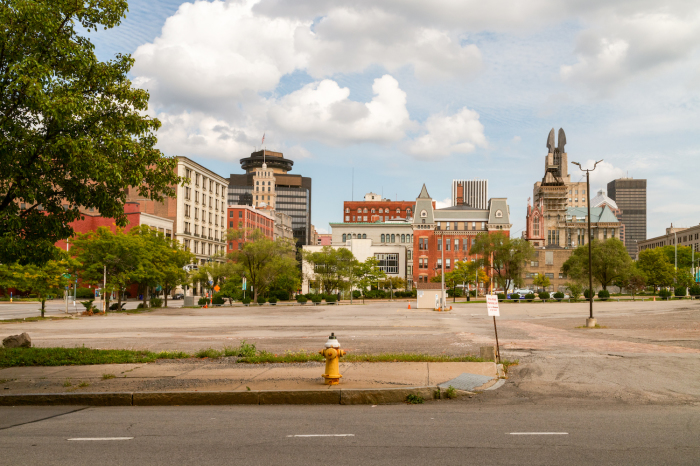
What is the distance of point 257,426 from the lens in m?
8.30

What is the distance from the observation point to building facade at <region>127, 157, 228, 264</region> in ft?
341

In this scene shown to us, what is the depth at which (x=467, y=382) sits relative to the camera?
447 inches

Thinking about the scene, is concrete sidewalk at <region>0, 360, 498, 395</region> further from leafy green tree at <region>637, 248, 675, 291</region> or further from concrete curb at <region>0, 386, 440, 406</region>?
leafy green tree at <region>637, 248, 675, 291</region>

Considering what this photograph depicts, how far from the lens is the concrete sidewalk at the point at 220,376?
1092 centimetres

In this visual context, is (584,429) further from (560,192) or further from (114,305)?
(560,192)

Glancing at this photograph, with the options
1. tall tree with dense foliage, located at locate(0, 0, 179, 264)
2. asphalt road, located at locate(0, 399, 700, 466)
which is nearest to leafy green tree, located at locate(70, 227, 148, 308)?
tall tree with dense foliage, located at locate(0, 0, 179, 264)

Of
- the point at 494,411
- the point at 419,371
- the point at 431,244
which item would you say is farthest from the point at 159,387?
the point at 431,244

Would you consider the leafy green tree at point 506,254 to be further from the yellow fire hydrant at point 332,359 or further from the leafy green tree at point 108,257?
the yellow fire hydrant at point 332,359

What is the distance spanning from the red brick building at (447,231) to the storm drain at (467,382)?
360 feet

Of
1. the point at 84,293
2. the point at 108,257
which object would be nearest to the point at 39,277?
the point at 108,257

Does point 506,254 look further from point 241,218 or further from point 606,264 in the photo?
point 241,218

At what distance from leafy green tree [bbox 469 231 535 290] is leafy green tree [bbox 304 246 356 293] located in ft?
70.1

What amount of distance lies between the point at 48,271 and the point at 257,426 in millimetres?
35644

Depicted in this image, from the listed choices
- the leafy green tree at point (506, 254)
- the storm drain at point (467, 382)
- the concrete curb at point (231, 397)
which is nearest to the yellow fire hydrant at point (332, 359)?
the concrete curb at point (231, 397)
